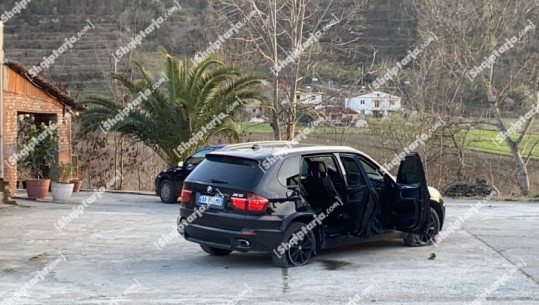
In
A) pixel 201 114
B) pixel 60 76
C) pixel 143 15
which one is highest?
pixel 143 15

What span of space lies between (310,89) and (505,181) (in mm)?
10606

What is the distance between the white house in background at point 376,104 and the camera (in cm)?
3550

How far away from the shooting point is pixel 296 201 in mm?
9492

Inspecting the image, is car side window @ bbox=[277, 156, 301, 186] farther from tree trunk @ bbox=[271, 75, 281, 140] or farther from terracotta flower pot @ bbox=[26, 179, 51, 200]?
tree trunk @ bbox=[271, 75, 281, 140]

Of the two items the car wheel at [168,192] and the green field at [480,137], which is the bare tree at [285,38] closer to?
the green field at [480,137]

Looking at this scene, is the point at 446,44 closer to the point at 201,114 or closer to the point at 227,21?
the point at 227,21

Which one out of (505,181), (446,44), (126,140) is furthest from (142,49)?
(505,181)

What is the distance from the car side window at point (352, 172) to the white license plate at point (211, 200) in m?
2.06

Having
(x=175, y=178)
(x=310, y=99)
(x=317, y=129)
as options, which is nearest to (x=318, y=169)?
(x=175, y=178)

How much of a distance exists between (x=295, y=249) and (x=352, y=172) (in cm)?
161

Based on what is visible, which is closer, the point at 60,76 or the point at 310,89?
the point at 310,89

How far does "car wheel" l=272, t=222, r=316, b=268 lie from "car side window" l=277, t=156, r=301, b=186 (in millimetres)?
569

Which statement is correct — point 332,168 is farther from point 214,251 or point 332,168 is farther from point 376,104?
point 376,104

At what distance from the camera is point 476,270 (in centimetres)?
934
